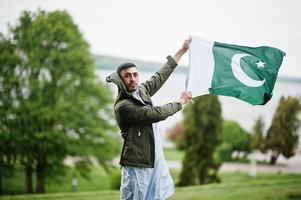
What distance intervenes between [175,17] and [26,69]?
3.23 m

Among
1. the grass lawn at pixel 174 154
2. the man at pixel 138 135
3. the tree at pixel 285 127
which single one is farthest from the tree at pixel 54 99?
the man at pixel 138 135

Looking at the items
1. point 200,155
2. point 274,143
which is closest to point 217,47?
point 274,143

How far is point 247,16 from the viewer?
7.53 metres

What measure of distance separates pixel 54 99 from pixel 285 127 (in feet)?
14.8

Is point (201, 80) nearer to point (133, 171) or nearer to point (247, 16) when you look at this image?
point (133, 171)

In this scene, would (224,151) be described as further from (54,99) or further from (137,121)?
(137,121)

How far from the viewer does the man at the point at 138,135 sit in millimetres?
2576

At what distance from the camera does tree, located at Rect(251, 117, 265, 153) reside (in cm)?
817

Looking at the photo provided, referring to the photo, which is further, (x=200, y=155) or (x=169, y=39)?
(x=200, y=155)

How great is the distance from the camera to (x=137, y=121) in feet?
8.50

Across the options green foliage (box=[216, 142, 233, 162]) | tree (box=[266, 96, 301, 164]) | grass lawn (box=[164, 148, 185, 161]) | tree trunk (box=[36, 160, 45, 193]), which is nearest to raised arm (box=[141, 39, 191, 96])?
tree (box=[266, 96, 301, 164])

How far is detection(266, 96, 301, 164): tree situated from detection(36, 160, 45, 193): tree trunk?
4.46m

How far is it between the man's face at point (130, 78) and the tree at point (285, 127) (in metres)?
5.50

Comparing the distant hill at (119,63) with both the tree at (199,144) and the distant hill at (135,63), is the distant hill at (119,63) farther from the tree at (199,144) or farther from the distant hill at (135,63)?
the tree at (199,144)
